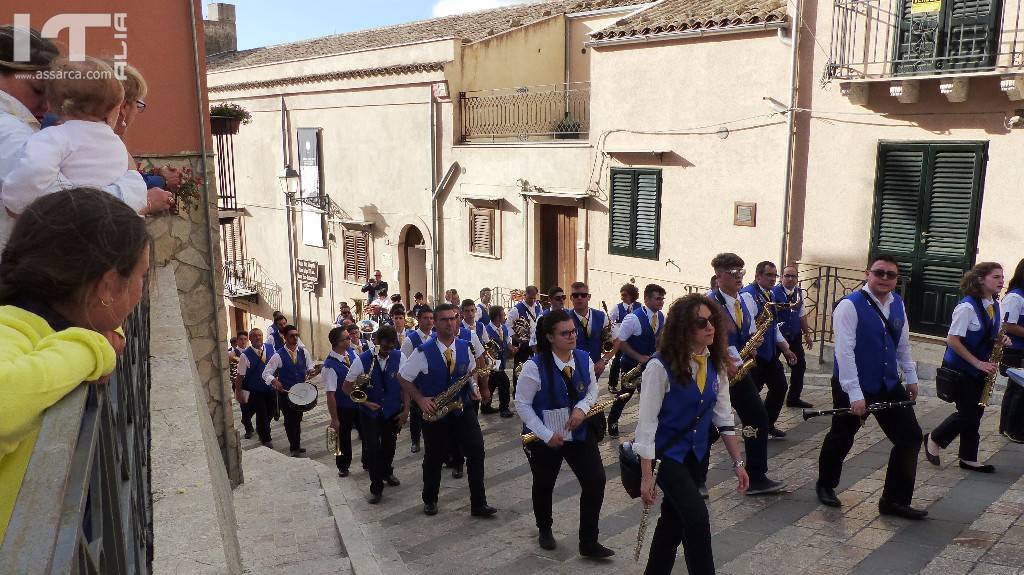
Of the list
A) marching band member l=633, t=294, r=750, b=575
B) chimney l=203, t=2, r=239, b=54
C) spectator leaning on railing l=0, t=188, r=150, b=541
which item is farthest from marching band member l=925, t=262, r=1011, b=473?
chimney l=203, t=2, r=239, b=54

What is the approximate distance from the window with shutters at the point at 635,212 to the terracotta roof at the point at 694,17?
2562mm

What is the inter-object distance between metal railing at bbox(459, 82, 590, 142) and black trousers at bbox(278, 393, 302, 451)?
28.2 ft

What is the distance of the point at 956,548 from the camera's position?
5191mm

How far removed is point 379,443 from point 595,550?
3.22 m

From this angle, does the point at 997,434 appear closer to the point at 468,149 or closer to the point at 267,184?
the point at 468,149

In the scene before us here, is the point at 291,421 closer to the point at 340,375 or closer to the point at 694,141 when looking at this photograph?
the point at 340,375

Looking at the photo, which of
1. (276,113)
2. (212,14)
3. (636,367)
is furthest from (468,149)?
(212,14)

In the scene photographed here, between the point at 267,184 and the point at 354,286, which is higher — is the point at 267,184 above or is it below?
above

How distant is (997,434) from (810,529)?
120 inches

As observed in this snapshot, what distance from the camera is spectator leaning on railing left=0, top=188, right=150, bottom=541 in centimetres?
138

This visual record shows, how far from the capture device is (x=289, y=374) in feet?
36.1

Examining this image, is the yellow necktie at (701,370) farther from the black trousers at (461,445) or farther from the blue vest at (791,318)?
the blue vest at (791,318)

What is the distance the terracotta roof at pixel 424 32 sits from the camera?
19163mm

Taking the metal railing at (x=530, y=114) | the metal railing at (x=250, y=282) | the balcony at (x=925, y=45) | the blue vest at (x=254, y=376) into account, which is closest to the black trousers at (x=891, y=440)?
the balcony at (x=925, y=45)
